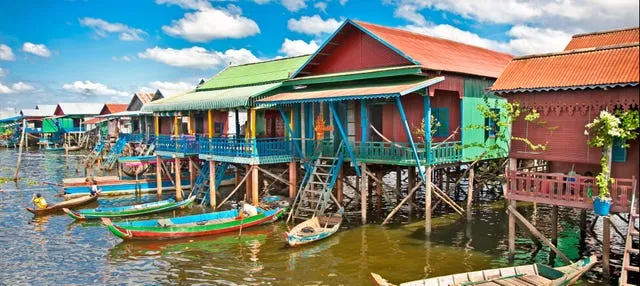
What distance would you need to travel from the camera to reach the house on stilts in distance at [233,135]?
23859 mm

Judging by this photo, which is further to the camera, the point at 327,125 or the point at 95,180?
the point at 95,180

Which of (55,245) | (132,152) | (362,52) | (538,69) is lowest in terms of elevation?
(55,245)

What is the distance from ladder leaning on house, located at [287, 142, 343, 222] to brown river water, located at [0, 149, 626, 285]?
1.16m

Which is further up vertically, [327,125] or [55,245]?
[327,125]

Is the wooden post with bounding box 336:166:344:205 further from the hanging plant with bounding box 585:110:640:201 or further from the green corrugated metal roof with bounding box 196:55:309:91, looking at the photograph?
the hanging plant with bounding box 585:110:640:201

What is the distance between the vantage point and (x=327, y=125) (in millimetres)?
23812

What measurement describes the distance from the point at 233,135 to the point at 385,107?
40.7 feet

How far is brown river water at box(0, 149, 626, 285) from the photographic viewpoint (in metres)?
16.0

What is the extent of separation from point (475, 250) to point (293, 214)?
26.4 feet

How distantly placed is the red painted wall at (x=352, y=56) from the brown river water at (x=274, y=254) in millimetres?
6691

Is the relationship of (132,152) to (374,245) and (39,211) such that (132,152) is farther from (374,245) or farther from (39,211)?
(374,245)

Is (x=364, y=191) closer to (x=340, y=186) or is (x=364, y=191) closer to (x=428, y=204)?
(x=340, y=186)

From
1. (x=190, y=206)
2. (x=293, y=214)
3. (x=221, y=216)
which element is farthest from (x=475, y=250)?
(x=190, y=206)

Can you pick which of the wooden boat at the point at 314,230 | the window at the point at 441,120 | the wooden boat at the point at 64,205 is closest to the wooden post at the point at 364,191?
the wooden boat at the point at 314,230
